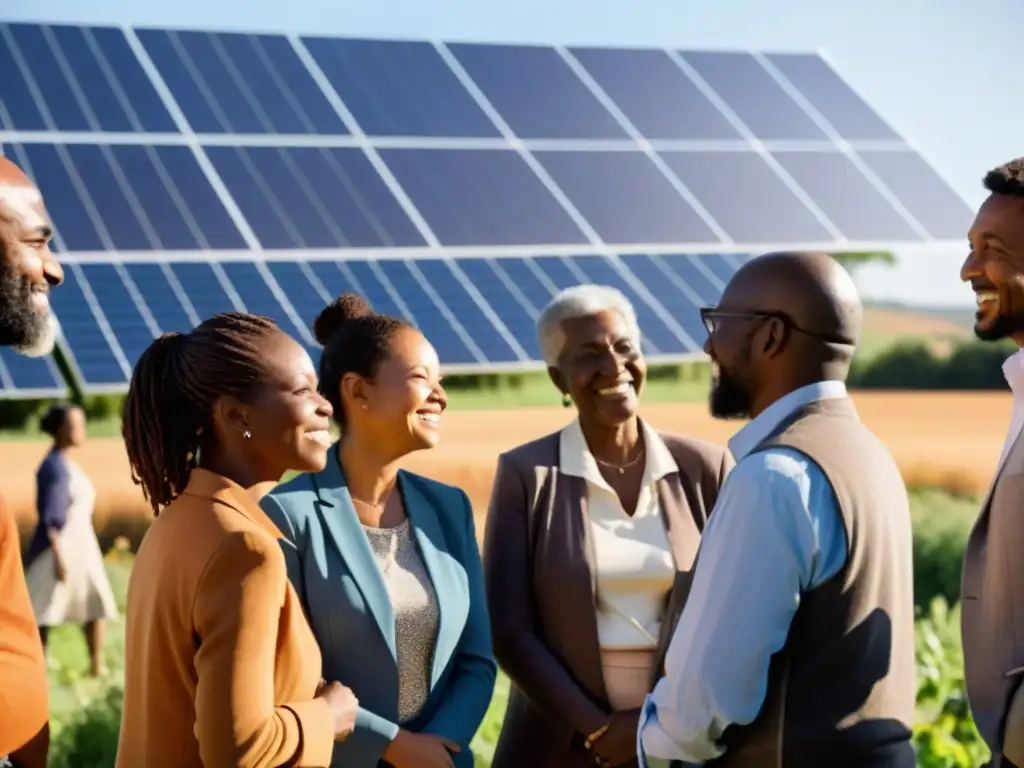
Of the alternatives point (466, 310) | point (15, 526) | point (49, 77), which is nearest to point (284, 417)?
point (15, 526)

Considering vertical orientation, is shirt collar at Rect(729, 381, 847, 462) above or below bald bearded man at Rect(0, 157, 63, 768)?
below

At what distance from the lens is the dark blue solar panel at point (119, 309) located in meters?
→ 5.97

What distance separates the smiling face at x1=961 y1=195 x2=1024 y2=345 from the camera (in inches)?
105

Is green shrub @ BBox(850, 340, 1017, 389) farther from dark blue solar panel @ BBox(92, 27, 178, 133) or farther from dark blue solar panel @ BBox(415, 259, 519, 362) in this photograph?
dark blue solar panel @ BBox(92, 27, 178, 133)

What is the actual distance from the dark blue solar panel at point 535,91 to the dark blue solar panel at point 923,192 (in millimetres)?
1498

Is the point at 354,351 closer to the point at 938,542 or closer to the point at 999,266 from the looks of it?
the point at 999,266

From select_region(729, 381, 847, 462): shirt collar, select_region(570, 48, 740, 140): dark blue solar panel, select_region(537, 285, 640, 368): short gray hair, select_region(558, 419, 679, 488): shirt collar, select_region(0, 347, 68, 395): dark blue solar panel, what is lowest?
select_region(729, 381, 847, 462): shirt collar

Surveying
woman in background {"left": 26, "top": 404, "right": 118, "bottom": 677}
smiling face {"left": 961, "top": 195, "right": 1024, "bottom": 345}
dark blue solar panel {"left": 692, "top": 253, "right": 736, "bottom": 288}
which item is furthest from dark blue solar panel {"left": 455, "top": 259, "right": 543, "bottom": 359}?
smiling face {"left": 961, "top": 195, "right": 1024, "bottom": 345}

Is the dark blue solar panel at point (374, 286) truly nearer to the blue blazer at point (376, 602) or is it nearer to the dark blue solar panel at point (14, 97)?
the dark blue solar panel at point (14, 97)

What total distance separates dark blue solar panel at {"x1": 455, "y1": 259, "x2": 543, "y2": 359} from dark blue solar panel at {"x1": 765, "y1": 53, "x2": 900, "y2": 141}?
8.74ft

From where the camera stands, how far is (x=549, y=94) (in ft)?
26.4

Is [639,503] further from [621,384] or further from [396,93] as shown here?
[396,93]

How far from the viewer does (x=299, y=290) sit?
6.43 meters

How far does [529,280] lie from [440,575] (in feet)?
12.5
